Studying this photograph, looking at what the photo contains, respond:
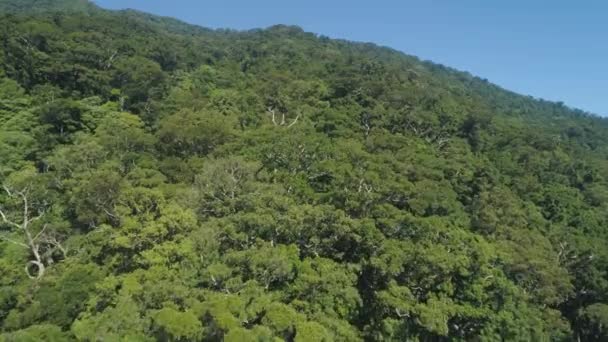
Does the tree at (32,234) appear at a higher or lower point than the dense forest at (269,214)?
lower

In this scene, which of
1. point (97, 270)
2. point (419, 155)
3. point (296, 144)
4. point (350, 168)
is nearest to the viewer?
point (97, 270)

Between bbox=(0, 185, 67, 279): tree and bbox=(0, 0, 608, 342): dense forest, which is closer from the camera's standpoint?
bbox=(0, 0, 608, 342): dense forest

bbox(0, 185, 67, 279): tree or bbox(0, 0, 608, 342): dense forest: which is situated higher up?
bbox(0, 0, 608, 342): dense forest

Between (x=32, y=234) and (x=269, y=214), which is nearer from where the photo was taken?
(x=269, y=214)

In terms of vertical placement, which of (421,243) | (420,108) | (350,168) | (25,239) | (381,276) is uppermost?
(420,108)

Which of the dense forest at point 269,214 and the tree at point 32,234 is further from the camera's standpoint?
the tree at point 32,234

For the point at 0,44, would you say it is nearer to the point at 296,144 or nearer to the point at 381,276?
the point at 296,144

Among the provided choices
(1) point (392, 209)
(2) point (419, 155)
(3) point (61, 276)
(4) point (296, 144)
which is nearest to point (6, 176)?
(3) point (61, 276)

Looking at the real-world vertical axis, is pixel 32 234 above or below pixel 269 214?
below
